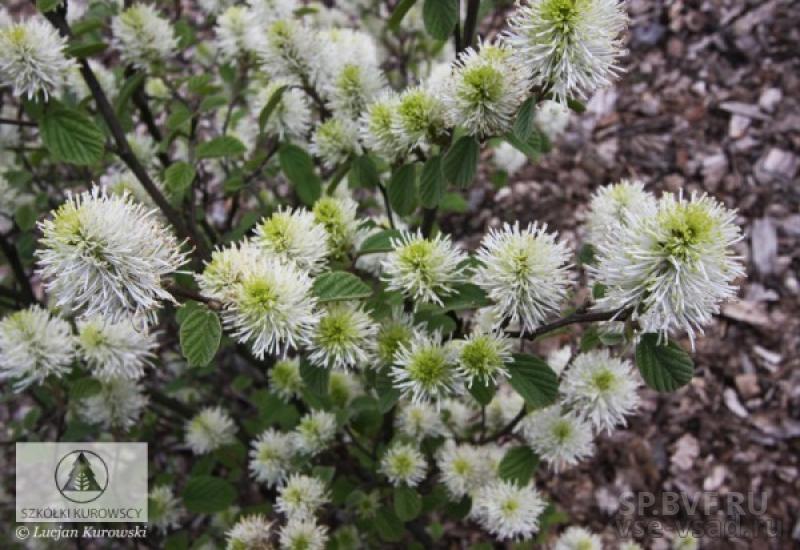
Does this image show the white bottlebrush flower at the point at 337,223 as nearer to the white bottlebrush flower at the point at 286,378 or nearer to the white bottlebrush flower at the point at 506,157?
the white bottlebrush flower at the point at 286,378

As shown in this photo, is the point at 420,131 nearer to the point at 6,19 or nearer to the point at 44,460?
the point at 6,19

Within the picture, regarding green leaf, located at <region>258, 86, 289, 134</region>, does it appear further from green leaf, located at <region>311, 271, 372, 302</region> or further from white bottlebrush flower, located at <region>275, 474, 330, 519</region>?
white bottlebrush flower, located at <region>275, 474, 330, 519</region>

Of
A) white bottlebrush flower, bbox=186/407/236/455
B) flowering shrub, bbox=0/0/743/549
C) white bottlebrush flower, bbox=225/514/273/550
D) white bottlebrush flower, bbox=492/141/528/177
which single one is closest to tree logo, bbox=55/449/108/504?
flowering shrub, bbox=0/0/743/549

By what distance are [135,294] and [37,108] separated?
71 cm

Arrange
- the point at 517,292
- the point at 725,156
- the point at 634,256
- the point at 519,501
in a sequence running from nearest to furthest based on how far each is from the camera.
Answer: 1. the point at 634,256
2. the point at 517,292
3. the point at 519,501
4. the point at 725,156

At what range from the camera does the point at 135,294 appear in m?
0.95

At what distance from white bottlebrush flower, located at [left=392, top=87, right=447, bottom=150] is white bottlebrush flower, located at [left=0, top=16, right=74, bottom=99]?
27.2 inches

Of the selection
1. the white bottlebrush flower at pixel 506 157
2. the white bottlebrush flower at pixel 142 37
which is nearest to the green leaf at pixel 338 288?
the white bottlebrush flower at pixel 142 37

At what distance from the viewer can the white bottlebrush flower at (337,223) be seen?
131 centimetres

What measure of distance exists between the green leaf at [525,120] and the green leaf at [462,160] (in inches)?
4.8

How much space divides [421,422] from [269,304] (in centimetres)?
72

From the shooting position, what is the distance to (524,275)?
107cm

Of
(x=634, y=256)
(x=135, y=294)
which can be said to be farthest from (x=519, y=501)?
(x=135, y=294)

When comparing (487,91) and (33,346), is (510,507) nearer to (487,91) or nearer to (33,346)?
(487,91)
